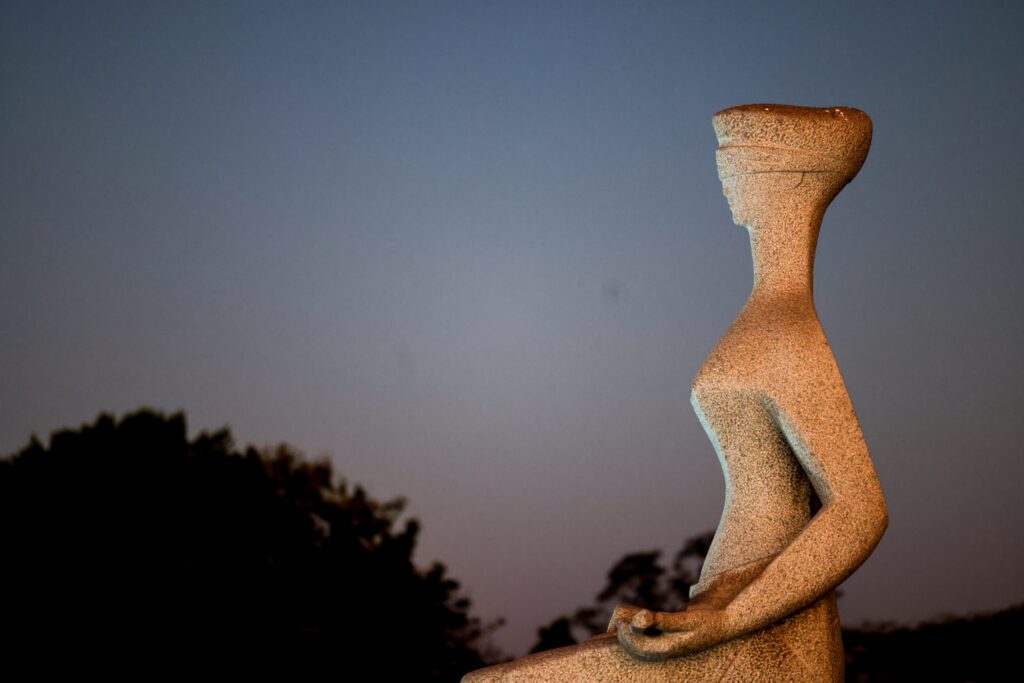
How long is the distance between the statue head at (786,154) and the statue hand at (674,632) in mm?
1679

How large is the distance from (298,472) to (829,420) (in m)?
10.4

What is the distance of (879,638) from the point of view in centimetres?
1281

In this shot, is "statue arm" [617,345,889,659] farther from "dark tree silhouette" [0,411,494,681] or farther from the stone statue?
"dark tree silhouette" [0,411,494,681]

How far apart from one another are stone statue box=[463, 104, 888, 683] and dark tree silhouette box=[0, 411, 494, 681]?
917 cm

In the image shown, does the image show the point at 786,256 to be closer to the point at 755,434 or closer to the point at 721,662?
the point at 755,434

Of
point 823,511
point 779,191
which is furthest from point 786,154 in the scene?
point 823,511

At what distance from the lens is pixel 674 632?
18.4 feet

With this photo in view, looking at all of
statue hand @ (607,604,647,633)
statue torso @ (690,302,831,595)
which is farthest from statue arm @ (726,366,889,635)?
statue hand @ (607,604,647,633)

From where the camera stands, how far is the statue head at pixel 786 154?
6.07 meters

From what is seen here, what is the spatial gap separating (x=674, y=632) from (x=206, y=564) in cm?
1005

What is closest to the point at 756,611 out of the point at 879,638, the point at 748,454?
the point at 748,454

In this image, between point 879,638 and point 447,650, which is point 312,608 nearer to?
point 447,650

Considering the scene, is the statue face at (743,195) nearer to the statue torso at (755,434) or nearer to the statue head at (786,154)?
the statue head at (786,154)

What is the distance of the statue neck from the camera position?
6.20m
